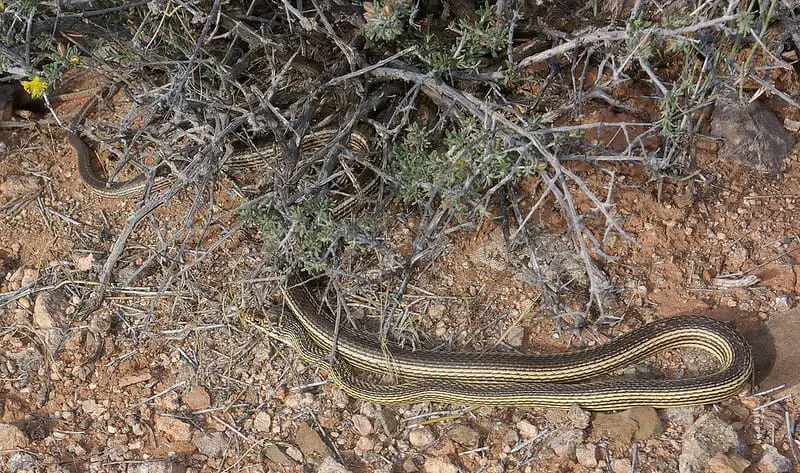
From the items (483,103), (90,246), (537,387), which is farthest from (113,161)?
(537,387)

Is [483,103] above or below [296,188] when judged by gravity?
above

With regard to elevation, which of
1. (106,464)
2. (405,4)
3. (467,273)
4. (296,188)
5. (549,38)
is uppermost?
(405,4)

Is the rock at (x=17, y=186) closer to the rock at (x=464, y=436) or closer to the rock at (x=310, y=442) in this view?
the rock at (x=310, y=442)

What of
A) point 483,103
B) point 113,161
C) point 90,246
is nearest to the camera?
point 483,103

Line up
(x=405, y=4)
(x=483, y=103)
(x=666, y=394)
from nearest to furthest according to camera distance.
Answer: (x=405, y=4) → (x=483, y=103) → (x=666, y=394)

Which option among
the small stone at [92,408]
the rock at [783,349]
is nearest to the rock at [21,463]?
the small stone at [92,408]

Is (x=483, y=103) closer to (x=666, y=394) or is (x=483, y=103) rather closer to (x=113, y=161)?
(x=666, y=394)

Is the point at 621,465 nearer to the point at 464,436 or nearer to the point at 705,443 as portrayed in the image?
the point at 705,443

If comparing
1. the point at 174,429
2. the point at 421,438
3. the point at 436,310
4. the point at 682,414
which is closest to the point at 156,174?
the point at 174,429
